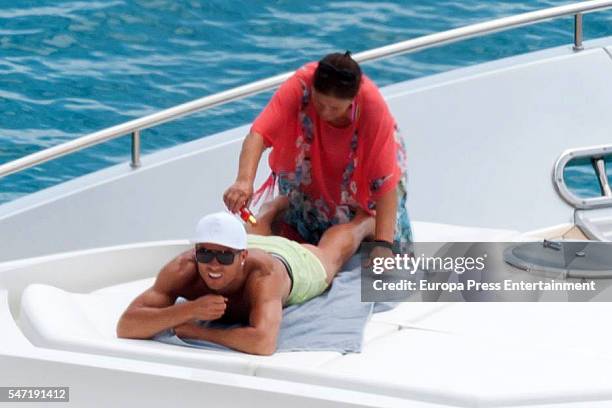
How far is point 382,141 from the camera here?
4031 millimetres

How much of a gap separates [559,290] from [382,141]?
24.0 inches

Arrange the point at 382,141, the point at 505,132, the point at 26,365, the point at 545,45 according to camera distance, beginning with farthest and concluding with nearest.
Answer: the point at 545,45 → the point at 505,132 → the point at 382,141 → the point at 26,365

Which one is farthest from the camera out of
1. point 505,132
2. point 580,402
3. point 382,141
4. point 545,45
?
point 545,45

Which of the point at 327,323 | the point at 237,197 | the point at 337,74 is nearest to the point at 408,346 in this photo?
the point at 327,323

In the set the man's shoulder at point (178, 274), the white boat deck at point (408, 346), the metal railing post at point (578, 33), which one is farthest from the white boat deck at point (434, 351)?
the metal railing post at point (578, 33)

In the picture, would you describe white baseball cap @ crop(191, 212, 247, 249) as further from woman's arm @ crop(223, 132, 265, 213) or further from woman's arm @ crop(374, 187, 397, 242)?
woman's arm @ crop(374, 187, 397, 242)

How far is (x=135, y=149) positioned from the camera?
192 inches

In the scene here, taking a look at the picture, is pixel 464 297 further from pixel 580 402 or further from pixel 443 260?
pixel 580 402

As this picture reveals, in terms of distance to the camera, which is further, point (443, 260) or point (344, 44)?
point (344, 44)

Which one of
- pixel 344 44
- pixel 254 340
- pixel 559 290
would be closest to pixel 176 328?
pixel 254 340

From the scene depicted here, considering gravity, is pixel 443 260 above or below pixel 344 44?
below

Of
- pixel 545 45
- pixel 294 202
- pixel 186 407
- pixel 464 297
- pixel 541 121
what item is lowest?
pixel 186 407

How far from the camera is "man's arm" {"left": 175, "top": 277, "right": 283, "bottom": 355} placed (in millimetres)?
3539

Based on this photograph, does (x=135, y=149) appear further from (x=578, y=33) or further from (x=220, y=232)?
(x=578, y=33)
